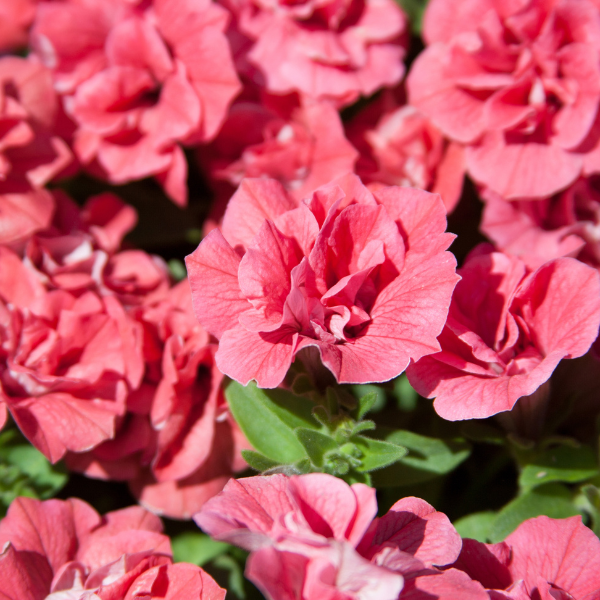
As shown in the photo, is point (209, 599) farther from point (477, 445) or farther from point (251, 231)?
point (477, 445)

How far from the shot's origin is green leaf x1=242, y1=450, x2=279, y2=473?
0.94 meters

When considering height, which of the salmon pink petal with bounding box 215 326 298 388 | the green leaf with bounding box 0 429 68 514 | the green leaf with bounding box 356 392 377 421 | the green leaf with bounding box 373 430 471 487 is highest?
the salmon pink petal with bounding box 215 326 298 388

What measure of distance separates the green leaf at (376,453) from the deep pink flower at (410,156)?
555 mm

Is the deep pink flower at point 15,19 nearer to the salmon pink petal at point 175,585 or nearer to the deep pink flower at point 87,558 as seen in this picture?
the deep pink flower at point 87,558

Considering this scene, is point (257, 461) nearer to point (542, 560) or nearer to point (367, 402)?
point (367, 402)

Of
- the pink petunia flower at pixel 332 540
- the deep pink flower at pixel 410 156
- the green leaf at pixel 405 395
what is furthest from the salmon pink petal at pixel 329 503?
the deep pink flower at pixel 410 156

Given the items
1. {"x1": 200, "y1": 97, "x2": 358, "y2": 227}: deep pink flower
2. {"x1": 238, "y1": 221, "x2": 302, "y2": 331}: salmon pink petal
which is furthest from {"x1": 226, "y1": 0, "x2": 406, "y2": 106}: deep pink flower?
{"x1": 238, "y1": 221, "x2": 302, "y2": 331}: salmon pink petal

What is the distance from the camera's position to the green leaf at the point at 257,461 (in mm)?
943

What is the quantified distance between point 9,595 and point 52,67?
43.8 inches

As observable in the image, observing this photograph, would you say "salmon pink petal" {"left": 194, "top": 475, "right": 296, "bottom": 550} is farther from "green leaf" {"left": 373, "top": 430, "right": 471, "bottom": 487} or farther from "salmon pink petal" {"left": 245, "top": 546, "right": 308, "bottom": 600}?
"green leaf" {"left": 373, "top": 430, "right": 471, "bottom": 487}

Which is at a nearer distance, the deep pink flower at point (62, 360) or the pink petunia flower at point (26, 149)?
the deep pink flower at point (62, 360)

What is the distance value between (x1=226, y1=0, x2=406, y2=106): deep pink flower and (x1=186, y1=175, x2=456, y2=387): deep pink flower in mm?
490

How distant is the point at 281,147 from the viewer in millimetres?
1347

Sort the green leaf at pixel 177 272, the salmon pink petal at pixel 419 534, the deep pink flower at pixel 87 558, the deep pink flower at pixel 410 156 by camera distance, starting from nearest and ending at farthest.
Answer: the salmon pink petal at pixel 419 534 → the deep pink flower at pixel 87 558 → the deep pink flower at pixel 410 156 → the green leaf at pixel 177 272
